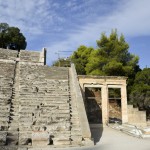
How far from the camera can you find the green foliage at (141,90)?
934 inches

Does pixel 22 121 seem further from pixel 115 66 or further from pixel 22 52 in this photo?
pixel 115 66

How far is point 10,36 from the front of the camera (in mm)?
35719

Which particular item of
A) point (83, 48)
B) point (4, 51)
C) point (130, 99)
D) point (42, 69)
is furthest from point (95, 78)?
point (83, 48)

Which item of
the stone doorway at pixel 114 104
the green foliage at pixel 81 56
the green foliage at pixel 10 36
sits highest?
the green foliage at pixel 10 36

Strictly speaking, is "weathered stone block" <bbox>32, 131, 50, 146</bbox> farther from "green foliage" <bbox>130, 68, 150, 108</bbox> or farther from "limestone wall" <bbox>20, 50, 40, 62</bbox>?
"green foliage" <bbox>130, 68, 150, 108</bbox>

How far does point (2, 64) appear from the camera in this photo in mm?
18031

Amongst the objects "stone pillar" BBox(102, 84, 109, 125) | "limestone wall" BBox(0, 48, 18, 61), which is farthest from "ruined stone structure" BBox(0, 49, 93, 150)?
"stone pillar" BBox(102, 84, 109, 125)

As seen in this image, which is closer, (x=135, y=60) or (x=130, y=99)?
(x=130, y=99)

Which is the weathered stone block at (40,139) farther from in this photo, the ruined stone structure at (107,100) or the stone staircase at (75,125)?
the ruined stone structure at (107,100)

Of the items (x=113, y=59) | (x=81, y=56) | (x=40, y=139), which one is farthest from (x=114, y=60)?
(x=40, y=139)

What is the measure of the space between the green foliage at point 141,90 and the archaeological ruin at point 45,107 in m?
4.12

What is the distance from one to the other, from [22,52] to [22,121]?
12433 mm

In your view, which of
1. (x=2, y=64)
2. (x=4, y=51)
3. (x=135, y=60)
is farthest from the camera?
(x=135, y=60)

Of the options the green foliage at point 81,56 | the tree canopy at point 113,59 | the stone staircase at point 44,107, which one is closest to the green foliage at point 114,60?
the tree canopy at point 113,59
